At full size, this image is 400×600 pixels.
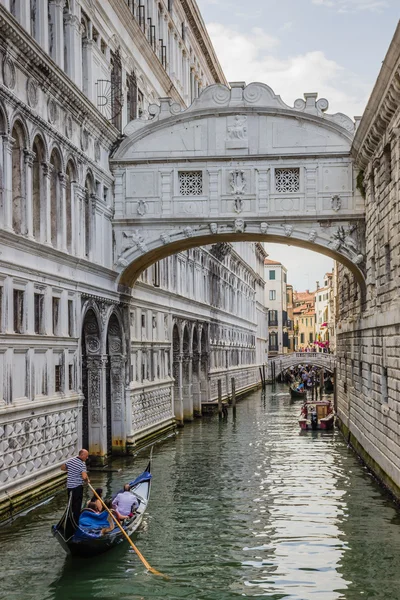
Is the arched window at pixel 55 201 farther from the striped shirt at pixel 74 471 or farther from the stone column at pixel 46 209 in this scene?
the striped shirt at pixel 74 471

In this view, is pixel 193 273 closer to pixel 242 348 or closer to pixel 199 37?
pixel 199 37

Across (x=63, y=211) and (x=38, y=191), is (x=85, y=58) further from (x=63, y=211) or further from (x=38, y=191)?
(x=38, y=191)

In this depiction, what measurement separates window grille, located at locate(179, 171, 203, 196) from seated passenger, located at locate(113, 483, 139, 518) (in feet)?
28.0

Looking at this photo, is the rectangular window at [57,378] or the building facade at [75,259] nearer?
the building facade at [75,259]

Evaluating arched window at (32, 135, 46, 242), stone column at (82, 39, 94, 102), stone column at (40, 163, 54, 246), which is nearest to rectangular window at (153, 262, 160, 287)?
stone column at (82, 39, 94, 102)

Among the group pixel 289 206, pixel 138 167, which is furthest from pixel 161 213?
pixel 289 206

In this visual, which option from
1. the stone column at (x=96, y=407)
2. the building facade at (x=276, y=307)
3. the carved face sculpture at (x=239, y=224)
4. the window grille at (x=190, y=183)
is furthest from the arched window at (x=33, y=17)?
the building facade at (x=276, y=307)

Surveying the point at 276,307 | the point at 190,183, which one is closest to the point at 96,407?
the point at 190,183

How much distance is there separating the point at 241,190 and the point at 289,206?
1.06 meters

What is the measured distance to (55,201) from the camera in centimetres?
1642

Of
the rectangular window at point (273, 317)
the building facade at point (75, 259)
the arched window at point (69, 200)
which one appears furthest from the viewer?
the rectangular window at point (273, 317)

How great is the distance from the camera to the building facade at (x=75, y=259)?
13.9 m

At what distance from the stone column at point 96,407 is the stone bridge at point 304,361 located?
37.6m

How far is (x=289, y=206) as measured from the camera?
19719 millimetres
